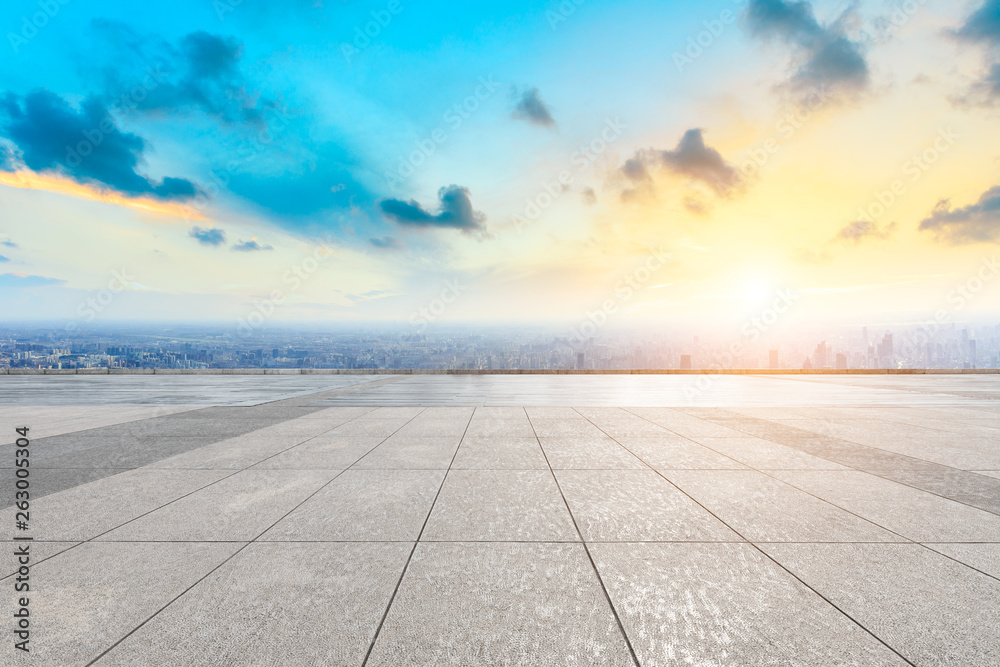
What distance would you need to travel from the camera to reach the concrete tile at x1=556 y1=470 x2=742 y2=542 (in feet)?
12.6

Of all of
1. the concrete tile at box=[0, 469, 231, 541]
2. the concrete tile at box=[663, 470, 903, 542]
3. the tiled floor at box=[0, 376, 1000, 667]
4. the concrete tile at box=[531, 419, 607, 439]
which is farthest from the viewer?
the concrete tile at box=[531, 419, 607, 439]

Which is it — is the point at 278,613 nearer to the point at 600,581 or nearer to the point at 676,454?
the point at 600,581

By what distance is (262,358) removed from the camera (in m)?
27.6

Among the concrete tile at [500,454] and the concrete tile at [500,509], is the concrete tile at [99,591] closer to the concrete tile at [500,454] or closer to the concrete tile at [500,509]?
the concrete tile at [500,509]

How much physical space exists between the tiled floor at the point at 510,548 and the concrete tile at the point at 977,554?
0.06 feet

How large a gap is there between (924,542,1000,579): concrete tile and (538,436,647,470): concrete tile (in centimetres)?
291

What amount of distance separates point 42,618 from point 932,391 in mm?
21639

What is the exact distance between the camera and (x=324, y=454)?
21.8ft

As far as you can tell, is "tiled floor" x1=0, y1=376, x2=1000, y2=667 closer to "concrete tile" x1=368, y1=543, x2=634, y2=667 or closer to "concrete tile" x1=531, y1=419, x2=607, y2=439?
"concrete tile" x1=368, y1=543, x2=634, y2=667

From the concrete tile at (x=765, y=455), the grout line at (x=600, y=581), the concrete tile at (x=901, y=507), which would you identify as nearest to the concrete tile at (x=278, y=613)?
the grout line at (x=600, y=581)

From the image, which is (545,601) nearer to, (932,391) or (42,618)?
(42,618)

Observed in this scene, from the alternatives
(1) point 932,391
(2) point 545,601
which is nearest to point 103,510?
(2) point 545,601

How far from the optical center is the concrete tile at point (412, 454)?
6.04 m

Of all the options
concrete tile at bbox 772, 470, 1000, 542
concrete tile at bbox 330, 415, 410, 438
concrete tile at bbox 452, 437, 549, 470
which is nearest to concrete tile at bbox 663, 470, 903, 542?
concrete tile at bbox 772, 470, 1000, 542
